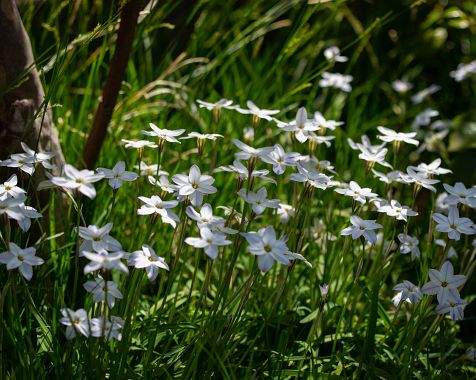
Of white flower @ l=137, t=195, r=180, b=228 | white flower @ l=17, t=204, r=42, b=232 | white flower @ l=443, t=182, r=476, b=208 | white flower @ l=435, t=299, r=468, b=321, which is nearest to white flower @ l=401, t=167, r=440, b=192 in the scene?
white flower @ l=443, t=182, r=476, b=208

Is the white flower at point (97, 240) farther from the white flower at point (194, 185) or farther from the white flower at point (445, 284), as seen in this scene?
the white flower at point (445, 284)

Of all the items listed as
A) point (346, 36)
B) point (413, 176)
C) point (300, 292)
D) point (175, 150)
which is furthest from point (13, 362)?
point (346, 36)

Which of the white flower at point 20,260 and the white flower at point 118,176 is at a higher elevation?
the white flower at point 118,176

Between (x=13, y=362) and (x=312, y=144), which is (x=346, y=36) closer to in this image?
(x=312, y=144)

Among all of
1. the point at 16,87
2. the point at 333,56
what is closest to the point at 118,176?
the point at 16,87

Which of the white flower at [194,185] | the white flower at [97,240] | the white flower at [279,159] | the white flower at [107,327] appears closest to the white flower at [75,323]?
the white flower at [107,327]

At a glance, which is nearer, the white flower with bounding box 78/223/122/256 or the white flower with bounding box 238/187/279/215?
the white flower with bounding box 78/223/122/256

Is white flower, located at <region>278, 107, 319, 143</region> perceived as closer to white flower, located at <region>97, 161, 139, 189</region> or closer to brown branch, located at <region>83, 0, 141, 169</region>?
white flower, located at <region>97, 161, 139, 189</region>

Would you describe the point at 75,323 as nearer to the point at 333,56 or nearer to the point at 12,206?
the point at 12,206
